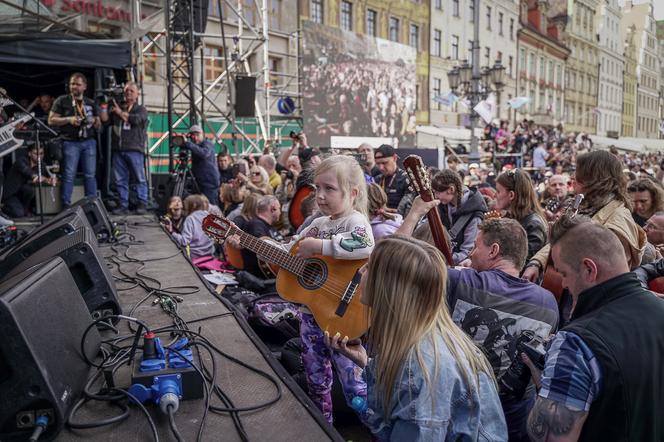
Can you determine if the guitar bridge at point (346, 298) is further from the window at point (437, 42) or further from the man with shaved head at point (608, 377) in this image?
the window at point (437, 42)

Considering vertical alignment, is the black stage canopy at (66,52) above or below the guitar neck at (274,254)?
above

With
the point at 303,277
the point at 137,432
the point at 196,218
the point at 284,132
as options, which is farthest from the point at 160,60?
the point at 137,432

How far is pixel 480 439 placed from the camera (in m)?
1.83

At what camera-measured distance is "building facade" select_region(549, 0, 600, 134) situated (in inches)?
2158

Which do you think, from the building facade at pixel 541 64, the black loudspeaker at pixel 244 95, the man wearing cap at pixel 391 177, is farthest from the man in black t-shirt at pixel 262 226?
the building facade at pixel 541 64

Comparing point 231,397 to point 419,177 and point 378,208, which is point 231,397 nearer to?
point 419,177

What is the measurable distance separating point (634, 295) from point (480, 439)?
74cm

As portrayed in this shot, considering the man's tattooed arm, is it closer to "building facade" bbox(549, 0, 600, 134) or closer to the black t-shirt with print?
the black t-shirt with print

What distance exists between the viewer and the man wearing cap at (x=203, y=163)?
945 cm

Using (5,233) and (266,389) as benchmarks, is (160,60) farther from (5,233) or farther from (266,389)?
(266,389)

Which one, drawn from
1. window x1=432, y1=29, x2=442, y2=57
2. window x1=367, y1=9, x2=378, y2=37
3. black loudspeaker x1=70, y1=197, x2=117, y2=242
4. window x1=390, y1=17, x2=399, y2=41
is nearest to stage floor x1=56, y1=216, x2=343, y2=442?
black loudspeaker x1=70, y1=197, x2=117, y2=242

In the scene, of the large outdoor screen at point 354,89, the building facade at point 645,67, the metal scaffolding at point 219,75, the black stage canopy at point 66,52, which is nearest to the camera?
the black stage canopy at point 66,52

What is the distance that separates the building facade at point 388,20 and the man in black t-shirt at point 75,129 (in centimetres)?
1901

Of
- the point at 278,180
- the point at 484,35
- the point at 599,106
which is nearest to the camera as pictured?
the point at 278,180
